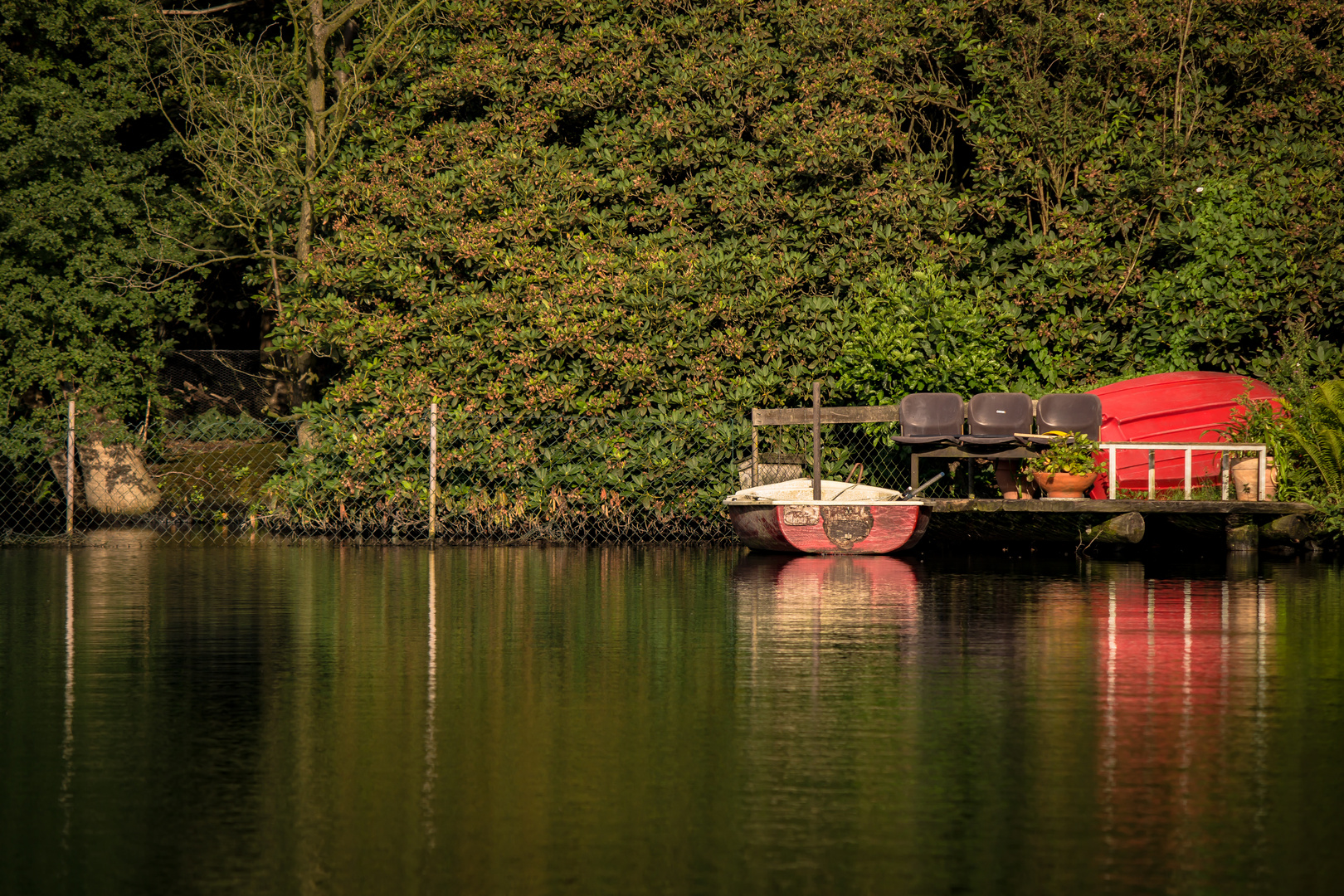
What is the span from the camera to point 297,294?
22.0m

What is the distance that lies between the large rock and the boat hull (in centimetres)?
1042

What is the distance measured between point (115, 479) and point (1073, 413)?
14218mm

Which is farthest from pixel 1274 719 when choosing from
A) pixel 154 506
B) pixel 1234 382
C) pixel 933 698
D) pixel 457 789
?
pixel 154 506

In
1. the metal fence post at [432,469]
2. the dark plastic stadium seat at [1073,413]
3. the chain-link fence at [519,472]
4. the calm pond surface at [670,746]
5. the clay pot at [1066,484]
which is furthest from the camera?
the chain-link fence at [519,472]

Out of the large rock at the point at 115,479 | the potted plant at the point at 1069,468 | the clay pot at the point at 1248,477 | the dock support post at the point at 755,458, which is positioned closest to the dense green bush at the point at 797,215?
the dock support post at the point at 755,458

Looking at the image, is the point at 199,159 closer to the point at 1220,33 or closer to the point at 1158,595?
the point at 1220,33

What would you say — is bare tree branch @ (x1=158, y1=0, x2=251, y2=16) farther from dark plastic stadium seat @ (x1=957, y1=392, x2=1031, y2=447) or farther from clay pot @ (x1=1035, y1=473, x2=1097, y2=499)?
clay pot @ (x1=1035, y1=473, x2=1097, y2=499)

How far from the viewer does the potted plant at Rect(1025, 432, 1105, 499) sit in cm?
1825

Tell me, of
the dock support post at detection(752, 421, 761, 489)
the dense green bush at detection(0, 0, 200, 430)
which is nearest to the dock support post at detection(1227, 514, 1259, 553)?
the dock support post at detection(752, 421, 761, 489)

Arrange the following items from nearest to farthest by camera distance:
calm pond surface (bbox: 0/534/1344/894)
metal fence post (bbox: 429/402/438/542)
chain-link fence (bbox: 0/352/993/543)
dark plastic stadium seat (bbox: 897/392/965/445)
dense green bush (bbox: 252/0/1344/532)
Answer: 1. calm pond surface (bbox: 0/534/1344/894)
2. dark plastic stadium seat (bbox: 897/392/965/445)
3. metal fence post (bbox: 429/402/438/542)
4. chain-link fence (bbox: 0/352/993/543)
5. dense green bush (bbox: 252/0/1344/532)

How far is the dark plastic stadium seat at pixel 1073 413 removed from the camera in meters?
19.0

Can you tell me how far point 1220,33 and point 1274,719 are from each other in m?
17.5

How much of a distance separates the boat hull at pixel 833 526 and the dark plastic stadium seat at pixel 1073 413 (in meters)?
2.44

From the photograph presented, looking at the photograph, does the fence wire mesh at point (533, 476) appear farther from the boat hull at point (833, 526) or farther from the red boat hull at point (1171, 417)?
the boat hull at point (833, 526)
